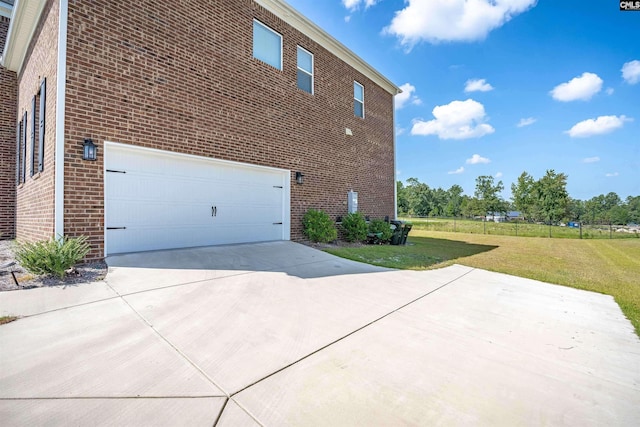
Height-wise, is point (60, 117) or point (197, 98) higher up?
point (197, 98)

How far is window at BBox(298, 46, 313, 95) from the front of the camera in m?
9.02

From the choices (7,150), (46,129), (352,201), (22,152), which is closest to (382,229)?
(352,201)

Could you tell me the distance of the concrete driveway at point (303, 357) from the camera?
1.69 metres

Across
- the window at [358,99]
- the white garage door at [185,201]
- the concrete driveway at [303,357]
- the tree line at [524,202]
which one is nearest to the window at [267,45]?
the white garage door at [185,201]

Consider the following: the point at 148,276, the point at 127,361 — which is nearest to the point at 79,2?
the point at 148,276

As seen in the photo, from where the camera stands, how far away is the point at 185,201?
6.30 metres

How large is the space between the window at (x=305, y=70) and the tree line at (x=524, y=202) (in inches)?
1211

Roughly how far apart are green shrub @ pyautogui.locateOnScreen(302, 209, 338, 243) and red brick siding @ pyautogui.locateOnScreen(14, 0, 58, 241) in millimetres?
5654

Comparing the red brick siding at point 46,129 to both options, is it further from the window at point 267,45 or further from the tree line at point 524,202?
the tree line at point 524,202

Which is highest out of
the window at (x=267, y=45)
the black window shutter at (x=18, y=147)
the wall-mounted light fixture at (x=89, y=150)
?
the window at (x=267, y=45)

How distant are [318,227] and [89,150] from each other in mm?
5592

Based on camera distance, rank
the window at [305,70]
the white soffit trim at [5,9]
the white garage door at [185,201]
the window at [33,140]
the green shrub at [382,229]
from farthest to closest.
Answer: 1. the green shrub at [382,229]
2. the window at [305,70]
3. the white soffit trim at [5,9]
4. the window at [33,140]
5. the white garage door at [185,201]

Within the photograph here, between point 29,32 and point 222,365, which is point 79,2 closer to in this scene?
point 29,32

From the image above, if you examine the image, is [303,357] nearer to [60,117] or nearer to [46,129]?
[60,117]
